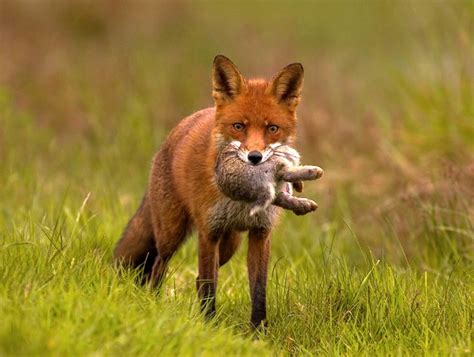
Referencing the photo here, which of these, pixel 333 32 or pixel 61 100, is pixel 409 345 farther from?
pixel 333 32

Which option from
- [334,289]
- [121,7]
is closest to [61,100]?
[121,7]

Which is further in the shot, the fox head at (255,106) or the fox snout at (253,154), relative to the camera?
the fox head at (255,106)

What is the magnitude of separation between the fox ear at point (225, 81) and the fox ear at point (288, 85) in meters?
0.21

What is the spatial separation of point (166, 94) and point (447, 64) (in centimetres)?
376

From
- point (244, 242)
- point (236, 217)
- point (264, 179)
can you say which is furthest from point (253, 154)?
point (244, 242)

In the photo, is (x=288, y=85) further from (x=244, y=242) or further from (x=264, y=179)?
(x=244, y=242)

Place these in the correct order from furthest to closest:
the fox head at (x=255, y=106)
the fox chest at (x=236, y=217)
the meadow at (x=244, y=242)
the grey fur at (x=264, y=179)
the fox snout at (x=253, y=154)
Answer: the fox chest at (x=236, y=217), the fox head at (x=255, y=106), the fox snout at (x=253, y=154), the grey fur at (x=264, y=179), the meadow at (x=244, y=242)

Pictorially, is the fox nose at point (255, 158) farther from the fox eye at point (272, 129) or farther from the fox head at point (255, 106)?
the fox eye at point (272, 129)

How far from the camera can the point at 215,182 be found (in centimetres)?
586

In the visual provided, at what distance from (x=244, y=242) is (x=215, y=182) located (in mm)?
2362

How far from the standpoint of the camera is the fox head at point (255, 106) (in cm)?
573

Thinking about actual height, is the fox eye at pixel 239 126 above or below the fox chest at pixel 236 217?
above

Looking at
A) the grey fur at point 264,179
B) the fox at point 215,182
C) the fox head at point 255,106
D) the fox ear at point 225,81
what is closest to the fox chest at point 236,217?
the fox at point 215,182

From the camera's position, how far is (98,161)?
9.58 meters
